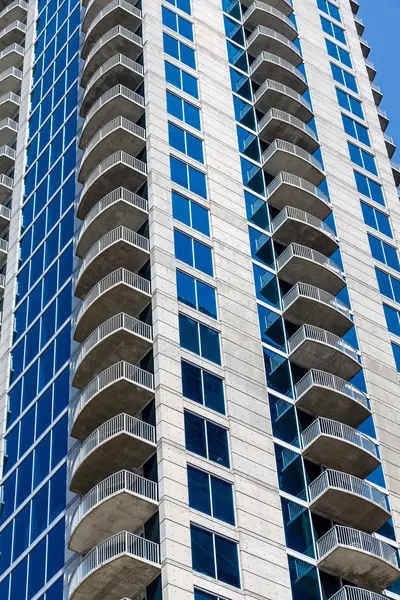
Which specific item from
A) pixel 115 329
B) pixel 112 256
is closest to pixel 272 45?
pixel 112 256

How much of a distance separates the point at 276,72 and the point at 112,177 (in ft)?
49.3

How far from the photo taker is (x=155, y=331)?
153 ft

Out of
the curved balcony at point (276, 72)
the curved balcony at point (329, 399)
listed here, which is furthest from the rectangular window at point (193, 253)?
the curved balcony at point (276, 72)

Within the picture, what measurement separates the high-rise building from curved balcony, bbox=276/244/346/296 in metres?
0.10

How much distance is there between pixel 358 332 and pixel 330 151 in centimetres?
1297

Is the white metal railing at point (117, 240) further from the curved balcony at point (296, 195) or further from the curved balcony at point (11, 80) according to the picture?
the curved balcony at point (11, 80)

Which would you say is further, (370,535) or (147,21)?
(147,21)

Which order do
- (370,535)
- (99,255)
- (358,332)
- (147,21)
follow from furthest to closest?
(147,21) → (358,332) → (99,255) → (370,535)

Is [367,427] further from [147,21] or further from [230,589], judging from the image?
[147,21]

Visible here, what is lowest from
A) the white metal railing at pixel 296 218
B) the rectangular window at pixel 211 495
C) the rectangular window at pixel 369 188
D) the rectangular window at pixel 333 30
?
the rectangular window at pixel 211 495

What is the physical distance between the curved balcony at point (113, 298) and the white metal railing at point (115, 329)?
1.27 m

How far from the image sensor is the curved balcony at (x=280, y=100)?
62.6 meters

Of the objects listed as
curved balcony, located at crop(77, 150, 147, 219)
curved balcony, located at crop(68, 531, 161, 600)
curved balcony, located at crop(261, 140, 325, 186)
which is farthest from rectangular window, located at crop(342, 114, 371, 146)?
curved balcony, located at crop(68, 531, 161, 600)

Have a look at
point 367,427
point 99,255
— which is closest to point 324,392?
point 367,427
